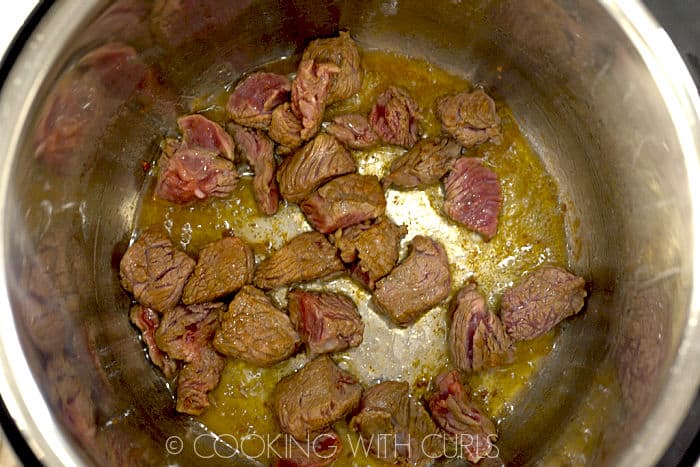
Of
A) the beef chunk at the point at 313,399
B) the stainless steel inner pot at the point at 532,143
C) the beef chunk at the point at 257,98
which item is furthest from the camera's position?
the beef chunk at the point at 257,98

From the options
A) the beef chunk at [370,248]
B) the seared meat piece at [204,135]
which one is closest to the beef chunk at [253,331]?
→ the beef chunk at [370,248]

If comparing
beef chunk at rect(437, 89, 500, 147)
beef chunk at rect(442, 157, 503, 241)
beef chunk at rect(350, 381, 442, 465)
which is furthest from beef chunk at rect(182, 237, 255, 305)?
beef chunk at rect(437, 89, 500, 147)

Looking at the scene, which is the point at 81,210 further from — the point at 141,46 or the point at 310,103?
the point at 310,103

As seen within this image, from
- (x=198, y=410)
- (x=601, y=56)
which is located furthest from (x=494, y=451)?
(x=601, y=56)

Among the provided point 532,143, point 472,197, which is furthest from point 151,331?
point 532,143

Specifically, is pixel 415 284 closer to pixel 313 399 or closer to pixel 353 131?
pixel 313 399

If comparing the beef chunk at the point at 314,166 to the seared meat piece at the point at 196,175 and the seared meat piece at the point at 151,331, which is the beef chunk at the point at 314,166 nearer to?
the seared meat piece at the point at 196,175
